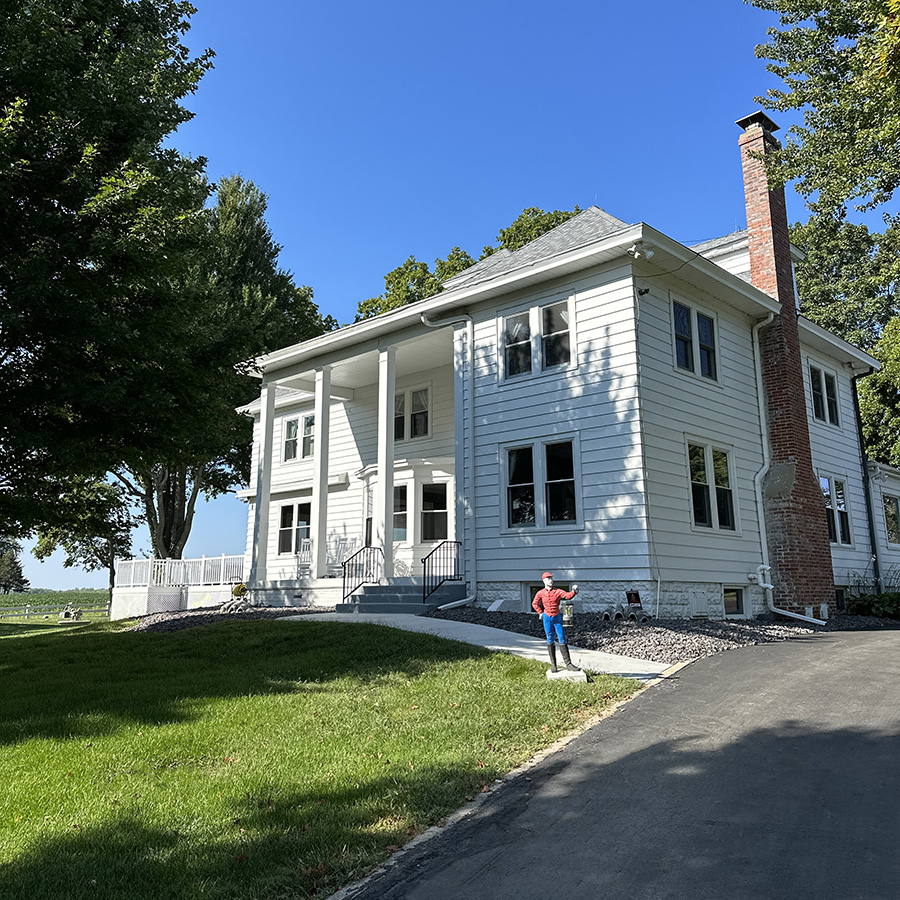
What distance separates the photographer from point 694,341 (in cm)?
1569

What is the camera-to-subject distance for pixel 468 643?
1080 cm

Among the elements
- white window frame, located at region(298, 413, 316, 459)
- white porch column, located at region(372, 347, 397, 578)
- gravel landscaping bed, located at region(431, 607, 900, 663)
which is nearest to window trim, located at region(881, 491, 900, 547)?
gravel landscaping bed, located at region(431, 607, 900, 663)

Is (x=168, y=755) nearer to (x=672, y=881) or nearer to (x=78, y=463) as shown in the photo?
(x=672, y=881)

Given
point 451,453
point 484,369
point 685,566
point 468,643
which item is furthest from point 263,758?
point 451,453

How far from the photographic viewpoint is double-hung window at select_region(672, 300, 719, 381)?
50.7ft

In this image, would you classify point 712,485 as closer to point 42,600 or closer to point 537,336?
point 537,336

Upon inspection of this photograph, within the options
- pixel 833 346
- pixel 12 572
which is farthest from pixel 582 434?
pixel 12 572

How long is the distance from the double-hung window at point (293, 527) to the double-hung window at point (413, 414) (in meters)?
4.41

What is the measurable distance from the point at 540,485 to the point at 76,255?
9010mm

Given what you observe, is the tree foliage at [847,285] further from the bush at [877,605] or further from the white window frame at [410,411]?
the white window frame at [410,411]

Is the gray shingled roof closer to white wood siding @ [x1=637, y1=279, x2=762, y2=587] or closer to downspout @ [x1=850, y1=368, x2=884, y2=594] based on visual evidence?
white wood siding @ [x1=637, y1=279, x2=762, y2=587]

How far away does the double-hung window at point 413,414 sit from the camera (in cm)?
2055

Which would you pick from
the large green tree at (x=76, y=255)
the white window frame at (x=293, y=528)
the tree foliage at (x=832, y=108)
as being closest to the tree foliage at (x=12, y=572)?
the white window frame at (x=293, y=528)

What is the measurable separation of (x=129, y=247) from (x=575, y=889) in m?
8.90
